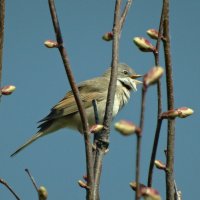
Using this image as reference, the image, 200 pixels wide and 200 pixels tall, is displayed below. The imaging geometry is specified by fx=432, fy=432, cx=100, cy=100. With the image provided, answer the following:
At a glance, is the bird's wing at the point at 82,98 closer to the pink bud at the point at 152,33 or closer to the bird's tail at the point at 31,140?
the bird's tail at the point at 31,140

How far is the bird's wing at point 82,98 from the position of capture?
291 inches

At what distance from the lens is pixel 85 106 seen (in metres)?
7.33

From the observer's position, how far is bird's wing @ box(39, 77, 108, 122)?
24.3 ft

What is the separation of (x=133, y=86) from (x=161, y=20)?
5854 millimetres

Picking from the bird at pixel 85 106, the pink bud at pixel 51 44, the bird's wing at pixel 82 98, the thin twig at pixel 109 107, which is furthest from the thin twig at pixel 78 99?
the bird's wing at pixel 82 98

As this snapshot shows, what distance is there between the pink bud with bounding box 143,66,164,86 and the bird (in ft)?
17.8

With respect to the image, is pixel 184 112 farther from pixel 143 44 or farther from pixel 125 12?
pixel 125 12

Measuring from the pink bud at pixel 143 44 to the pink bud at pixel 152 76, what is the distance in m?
0.76

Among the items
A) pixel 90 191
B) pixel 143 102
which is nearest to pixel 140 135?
pixel 143 102

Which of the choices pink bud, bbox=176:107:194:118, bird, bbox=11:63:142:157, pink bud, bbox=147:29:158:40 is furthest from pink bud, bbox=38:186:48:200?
bird, bbox=11:63:142:157

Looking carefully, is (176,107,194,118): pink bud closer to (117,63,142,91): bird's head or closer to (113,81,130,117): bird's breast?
(113,81,130,117): bird's breast

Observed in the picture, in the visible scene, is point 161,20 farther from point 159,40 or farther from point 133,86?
point 133,86

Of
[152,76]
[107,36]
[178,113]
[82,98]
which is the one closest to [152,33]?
[107,36]

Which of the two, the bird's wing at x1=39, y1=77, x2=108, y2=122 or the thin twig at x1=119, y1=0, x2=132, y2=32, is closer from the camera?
the thin twig at x1=119, y1=0, x2=132, y2=32
